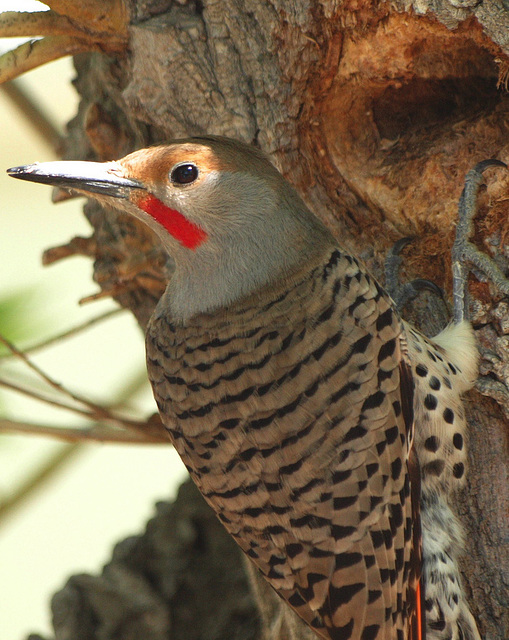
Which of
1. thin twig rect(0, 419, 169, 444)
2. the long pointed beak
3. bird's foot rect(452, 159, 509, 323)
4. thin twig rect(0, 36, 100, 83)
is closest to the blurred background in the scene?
thin twig rect(0, 419, 169, 444)

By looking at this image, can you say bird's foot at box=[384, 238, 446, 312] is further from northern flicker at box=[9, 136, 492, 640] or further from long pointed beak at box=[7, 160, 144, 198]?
long pointed beak at box=[7, 160, 144, 198]

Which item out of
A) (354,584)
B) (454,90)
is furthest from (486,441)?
(454,90)

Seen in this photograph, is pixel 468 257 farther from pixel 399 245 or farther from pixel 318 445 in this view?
pixel 318 445

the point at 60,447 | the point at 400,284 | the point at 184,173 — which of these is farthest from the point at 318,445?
the point at 60,447

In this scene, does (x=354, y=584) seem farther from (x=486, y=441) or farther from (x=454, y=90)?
(x=454, y=90)

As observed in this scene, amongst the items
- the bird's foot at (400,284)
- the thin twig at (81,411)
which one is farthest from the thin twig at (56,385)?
the bird's foot at (400,284)

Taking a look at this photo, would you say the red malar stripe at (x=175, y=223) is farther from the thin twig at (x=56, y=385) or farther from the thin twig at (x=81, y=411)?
the thin twig at (x=81, y=411)
